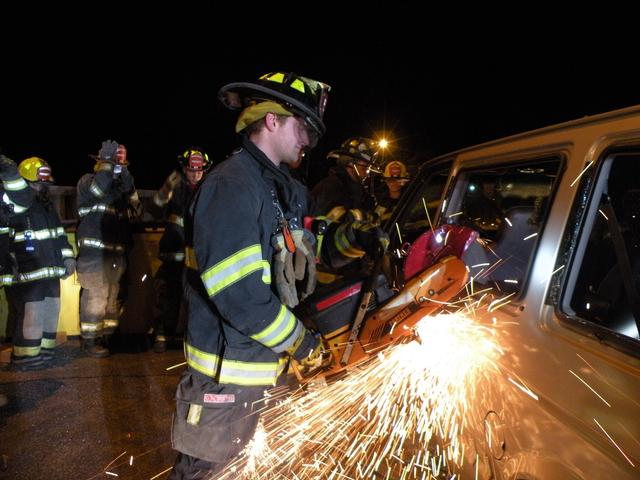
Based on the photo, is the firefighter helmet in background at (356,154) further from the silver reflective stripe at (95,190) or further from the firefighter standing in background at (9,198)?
the firefighter standing in background at (9,198)

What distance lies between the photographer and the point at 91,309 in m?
5.54

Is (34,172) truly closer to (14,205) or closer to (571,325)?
(14,205)

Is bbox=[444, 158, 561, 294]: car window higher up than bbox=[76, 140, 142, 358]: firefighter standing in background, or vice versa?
bbox=[444, 158, 561, 294]: car window

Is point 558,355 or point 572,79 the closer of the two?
point 558,355

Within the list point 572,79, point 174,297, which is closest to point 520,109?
point 572,79

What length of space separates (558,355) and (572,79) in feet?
84.4

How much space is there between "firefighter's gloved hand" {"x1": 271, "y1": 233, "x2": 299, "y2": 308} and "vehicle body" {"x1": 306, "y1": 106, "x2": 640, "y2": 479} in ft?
1.66

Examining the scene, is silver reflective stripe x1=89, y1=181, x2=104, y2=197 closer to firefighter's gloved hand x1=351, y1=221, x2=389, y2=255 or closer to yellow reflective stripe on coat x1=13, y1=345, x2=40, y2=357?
yellow reflective stripe on coat x1=13, y1=345, x2=40, y2=357

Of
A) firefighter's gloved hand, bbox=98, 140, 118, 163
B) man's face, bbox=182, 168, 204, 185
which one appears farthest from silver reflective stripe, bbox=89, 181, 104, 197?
man's face, bbox=182, 168, 204, 185

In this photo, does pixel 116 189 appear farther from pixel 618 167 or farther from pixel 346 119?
pixel 346 119

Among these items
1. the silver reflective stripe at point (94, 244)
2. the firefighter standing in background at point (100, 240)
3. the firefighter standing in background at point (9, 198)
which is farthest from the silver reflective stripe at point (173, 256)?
the firefighter standing in background at point (9, 198)

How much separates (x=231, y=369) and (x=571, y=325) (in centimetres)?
136

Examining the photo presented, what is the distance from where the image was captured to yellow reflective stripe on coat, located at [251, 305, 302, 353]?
6.30 ft

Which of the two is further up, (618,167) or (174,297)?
(618,167)
